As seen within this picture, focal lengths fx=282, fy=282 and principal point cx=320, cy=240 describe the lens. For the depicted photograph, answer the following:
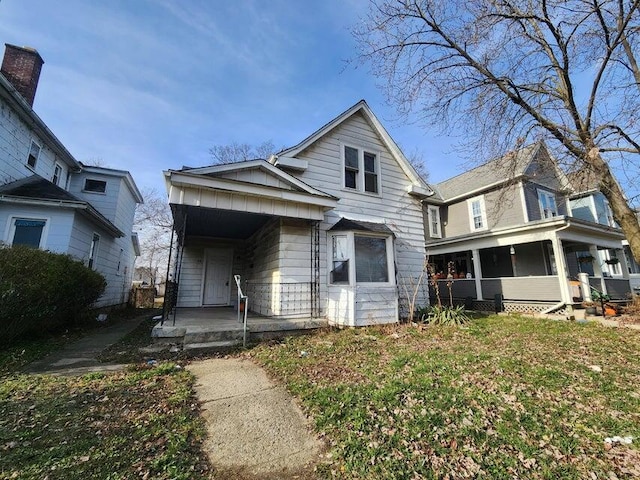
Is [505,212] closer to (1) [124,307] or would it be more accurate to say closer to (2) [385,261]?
Answer: (2) [385,261]

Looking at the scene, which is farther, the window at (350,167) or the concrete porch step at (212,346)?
the window at (350,167)

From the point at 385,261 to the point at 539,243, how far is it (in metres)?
10.2

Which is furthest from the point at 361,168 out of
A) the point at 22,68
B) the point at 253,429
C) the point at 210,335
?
the point at 22,68

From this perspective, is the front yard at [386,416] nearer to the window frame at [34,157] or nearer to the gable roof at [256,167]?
the gable roof at [256,167]

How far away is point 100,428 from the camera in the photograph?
9.89 feet

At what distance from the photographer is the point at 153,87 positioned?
999 cm

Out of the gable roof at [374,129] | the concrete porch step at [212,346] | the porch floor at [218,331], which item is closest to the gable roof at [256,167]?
the gable roof at [374,129]

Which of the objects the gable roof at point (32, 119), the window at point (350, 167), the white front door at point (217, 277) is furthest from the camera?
the white front door at point (217, 277)

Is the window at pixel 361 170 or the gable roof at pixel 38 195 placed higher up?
the window at pixel 361 170

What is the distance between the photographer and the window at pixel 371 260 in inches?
327

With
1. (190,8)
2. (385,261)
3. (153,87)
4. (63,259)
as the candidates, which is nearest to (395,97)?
(385,261)

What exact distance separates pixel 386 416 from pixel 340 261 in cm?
529

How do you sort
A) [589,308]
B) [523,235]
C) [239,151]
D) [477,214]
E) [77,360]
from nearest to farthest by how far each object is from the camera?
[77,360]
[589,308]
[523,235]
[477,214]
[239,151]

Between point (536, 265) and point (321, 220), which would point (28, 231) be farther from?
point (536, 265)
